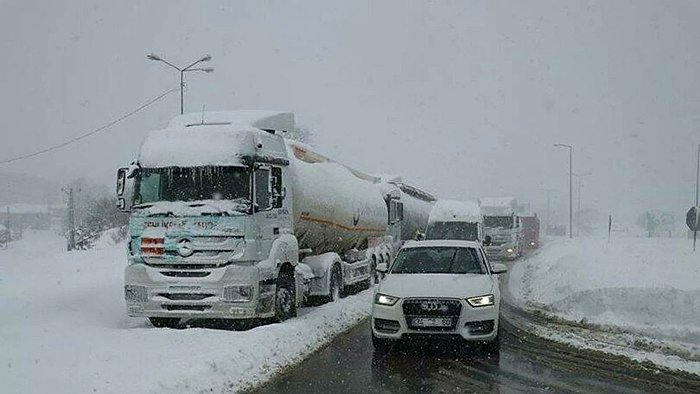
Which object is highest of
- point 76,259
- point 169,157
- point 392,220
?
point 169,157

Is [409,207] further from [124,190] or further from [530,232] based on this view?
[530,232]

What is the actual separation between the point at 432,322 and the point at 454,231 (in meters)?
17.6

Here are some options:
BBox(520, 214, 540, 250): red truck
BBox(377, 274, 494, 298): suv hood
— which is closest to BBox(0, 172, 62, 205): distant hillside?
BBox(520, 214, 540, 250): red truck

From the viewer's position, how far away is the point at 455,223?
89.4 feet

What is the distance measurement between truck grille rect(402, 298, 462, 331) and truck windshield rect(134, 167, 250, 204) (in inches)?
133

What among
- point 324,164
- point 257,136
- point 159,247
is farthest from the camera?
point 324,164

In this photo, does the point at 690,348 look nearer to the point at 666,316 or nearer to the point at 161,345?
the point at 666,316

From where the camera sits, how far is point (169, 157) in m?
11.6

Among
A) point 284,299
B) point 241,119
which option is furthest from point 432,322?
point 241,119

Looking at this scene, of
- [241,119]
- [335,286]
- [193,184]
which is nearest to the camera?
[193,184]

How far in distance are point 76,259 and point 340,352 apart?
19769 mm

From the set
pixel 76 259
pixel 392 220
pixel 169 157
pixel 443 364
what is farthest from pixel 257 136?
pixel 76 259

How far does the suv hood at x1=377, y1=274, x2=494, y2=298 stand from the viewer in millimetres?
9812

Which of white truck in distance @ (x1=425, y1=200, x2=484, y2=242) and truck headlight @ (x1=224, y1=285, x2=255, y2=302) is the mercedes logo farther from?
white truck in distance @ (x1=425, y1=200, x2=484, y2=242)
